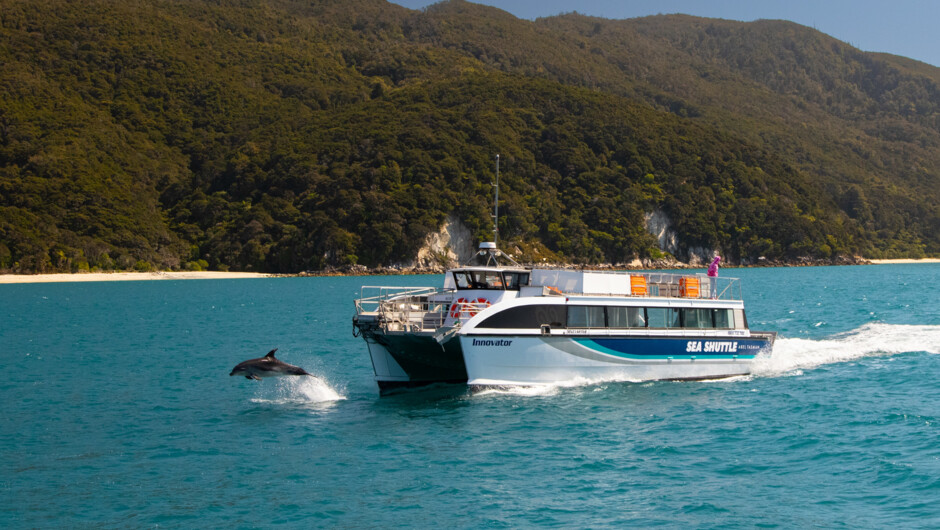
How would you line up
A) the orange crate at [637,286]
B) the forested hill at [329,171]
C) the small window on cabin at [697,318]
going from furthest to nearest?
the forested hill at [329,171], the small window on cabin at [697,318], the orange crate at [637,286]

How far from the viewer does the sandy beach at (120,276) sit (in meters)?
107

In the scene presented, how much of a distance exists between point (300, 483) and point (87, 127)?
502ft

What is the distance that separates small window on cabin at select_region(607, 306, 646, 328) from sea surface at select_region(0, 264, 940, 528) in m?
1.69

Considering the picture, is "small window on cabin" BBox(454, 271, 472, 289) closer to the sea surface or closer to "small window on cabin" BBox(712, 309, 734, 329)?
the sea surface

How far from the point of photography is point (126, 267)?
396 feet

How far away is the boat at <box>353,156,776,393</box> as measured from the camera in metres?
20.7

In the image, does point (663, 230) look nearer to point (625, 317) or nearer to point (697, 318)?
point (697, 318)

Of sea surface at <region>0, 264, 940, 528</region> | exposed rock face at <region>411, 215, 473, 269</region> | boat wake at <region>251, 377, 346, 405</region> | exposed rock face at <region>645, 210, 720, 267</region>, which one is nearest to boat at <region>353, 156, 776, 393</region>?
sea surface at <region>0, 264, 940, 528</region>

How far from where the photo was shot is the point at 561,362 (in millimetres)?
21469

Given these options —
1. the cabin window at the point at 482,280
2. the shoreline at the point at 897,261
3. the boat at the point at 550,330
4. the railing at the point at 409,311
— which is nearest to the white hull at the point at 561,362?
the boat at the point at 550,330

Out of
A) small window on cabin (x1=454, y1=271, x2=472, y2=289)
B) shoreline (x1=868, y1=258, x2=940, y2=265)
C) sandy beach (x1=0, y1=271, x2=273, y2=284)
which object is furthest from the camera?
shoreline (x1=868, y1=258, x2=940, y2=265)

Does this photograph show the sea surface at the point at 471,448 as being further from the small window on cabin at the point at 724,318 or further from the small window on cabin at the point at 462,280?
the small window on cabin at the point at 462,280

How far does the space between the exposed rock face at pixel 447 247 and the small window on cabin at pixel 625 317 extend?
11080 cm

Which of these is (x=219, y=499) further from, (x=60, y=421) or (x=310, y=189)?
(x=310, y=189)
